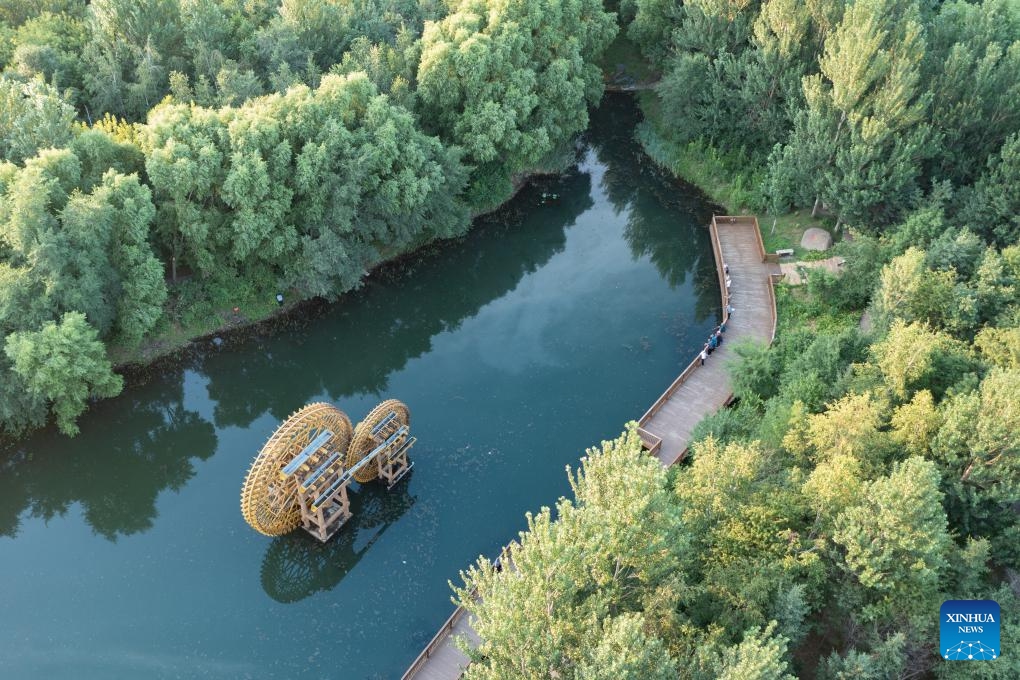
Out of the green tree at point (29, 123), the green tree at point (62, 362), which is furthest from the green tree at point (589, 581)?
→ the green tree at point (29, 123)

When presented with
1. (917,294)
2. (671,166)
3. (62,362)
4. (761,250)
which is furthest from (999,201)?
(62,362)

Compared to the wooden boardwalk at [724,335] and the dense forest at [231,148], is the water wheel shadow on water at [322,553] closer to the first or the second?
the dense forest at [231,148]

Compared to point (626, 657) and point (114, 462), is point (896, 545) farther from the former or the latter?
point (114, 462)

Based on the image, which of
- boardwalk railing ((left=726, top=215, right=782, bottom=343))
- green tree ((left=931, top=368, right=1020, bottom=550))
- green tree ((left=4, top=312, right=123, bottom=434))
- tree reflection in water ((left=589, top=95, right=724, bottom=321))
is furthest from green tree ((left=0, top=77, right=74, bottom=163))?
green tree ((left=931, top=368, right=1020, bottom=550))

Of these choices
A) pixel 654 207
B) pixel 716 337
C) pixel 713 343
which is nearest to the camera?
pixel 713 343

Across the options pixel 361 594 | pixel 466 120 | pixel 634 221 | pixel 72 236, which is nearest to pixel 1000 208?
pixel 634 221

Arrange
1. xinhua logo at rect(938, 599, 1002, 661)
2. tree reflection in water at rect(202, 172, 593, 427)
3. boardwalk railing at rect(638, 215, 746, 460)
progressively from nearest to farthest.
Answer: xinhua logo at rect(938, 599, 1002, 661), boardwalk railing at rect(638, 215, 746, 460), tree reflection in water at rect(202, 172, 593, 427)

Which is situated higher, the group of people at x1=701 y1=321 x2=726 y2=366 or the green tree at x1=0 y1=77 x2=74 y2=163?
the green tree at x1=0 y1=77 x2=74 y2=163

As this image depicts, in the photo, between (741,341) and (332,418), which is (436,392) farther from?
(741,341)

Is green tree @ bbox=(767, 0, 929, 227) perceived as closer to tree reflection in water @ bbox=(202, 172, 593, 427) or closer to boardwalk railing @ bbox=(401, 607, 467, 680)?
tree reflection in water @ bbox=(202, 172, 593, 427)
